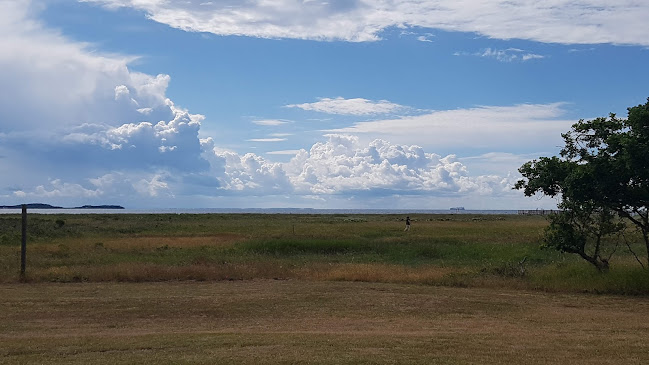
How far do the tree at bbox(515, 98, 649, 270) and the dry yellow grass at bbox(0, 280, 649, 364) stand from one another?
351cm

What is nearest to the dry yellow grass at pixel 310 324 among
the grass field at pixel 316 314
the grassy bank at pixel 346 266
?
the grass field at pixel 316 314

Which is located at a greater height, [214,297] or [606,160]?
[606,160]

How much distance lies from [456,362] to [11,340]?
29.3 feet

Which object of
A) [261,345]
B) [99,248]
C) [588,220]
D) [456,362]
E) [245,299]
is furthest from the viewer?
[99,248]

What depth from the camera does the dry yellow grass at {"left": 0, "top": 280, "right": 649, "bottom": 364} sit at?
1084cm

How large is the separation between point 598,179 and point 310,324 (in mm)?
11965

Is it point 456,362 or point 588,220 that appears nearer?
point 456,362

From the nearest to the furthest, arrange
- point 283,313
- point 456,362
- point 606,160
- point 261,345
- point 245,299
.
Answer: point 456,362, point 261,345, point 283,313, point 245,299, point 606,160

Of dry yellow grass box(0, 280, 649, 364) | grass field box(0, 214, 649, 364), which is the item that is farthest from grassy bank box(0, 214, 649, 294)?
dry yellow grass box(0, 280, 649, 364)

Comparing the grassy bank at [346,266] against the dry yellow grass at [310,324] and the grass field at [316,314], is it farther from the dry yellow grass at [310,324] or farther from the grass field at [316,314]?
the dry yellow grass at [310,324]

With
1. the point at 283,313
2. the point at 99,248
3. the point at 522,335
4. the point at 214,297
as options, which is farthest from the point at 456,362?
the point at 99,248

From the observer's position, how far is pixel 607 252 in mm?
36594

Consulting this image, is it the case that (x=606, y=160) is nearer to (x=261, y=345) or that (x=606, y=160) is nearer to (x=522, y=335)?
(x=522, y=335)

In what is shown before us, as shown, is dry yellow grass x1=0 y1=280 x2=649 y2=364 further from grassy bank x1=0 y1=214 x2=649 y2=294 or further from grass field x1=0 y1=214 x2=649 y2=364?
grassy bank x1=0 y1=214 x2=649 y2=294
